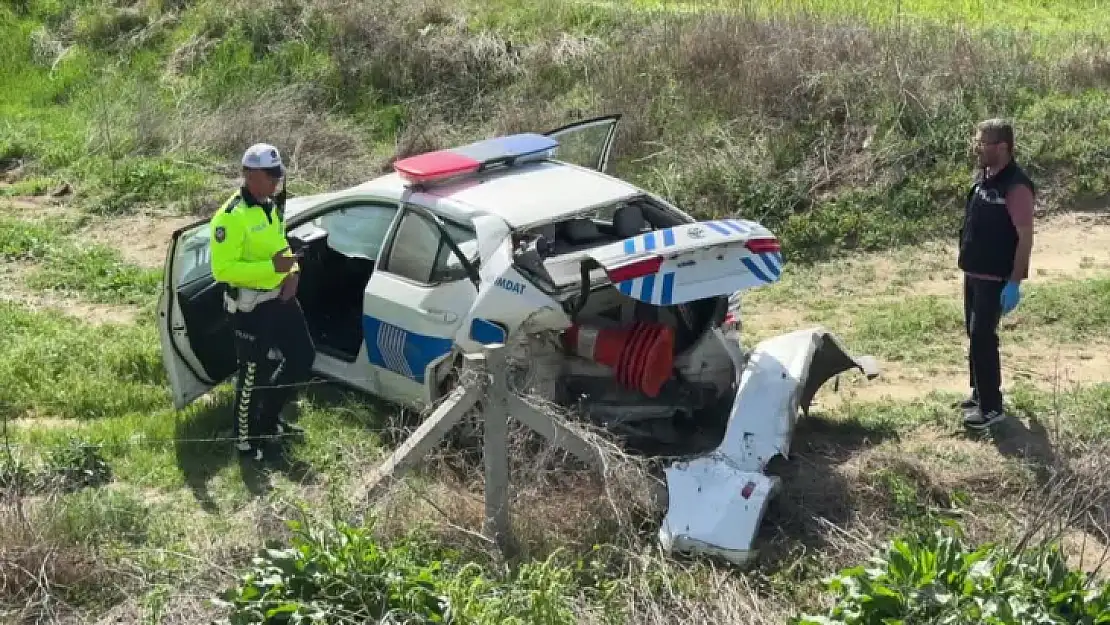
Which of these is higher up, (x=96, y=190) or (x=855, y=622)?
(x=855, y=622)

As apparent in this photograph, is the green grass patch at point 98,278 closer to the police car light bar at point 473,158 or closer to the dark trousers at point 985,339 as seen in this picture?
the police car light bar at point 473,158

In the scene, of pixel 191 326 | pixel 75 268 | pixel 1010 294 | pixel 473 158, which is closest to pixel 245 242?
pixel 191 326

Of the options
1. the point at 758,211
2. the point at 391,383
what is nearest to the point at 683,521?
the point at 391,383

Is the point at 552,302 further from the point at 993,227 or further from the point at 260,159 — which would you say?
the point at 993,227

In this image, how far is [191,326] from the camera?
277 inches

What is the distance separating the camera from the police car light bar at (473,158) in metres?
6.81

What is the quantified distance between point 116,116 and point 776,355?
420 inches

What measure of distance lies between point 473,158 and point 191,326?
186 cm

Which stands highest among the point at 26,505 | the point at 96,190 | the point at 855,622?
the point at 855,622

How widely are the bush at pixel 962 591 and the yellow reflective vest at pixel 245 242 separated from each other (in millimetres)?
3509

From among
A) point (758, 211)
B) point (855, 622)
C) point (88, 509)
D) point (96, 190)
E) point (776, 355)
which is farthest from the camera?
point (96, 190)

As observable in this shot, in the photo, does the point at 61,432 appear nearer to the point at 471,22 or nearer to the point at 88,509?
the point at 88,509

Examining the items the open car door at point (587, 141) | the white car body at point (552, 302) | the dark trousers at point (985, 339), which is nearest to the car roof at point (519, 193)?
the white car body at point (552, 302)

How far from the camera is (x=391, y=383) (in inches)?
272
